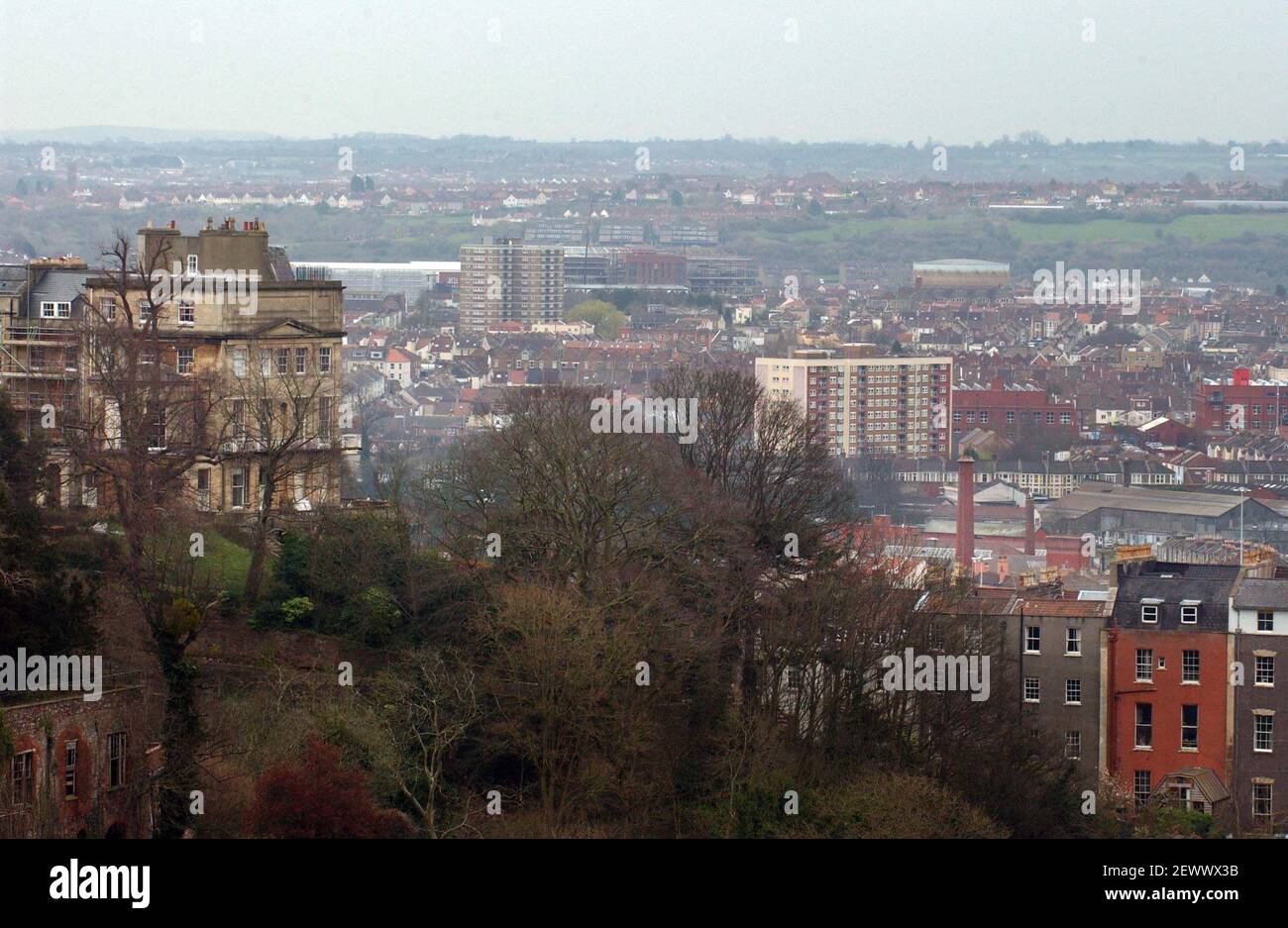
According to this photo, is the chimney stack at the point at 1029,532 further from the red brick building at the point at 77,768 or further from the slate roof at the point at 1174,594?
the red brick building at the point at 77,768

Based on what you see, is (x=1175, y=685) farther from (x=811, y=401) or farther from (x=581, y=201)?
(x=581, y=201)

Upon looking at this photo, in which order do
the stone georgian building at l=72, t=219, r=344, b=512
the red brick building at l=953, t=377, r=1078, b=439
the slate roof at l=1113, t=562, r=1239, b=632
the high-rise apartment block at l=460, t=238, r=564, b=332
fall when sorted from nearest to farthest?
the stone georgian building at l=72, t=219, r=344, b=512
the slate roof at l=1113, t=562, r=1239, b=632
the red brick building at l=953, t=377, r=1078, b=439
the high-rise apartment block at l=460, t=238, r=564, b=332

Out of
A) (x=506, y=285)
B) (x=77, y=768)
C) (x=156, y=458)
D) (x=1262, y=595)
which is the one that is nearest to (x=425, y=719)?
(x=77, y=768)

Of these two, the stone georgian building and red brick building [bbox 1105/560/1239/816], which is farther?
red brick building [bbox 1105/560/1239/816]

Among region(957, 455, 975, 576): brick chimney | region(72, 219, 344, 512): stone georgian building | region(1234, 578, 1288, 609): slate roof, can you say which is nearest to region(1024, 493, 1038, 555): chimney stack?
region(957, 455, 975, 576): brick chimney

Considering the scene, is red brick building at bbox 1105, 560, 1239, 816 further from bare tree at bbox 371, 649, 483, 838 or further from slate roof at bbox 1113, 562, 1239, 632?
bare tree at bbox 371, 649, 483, 838
